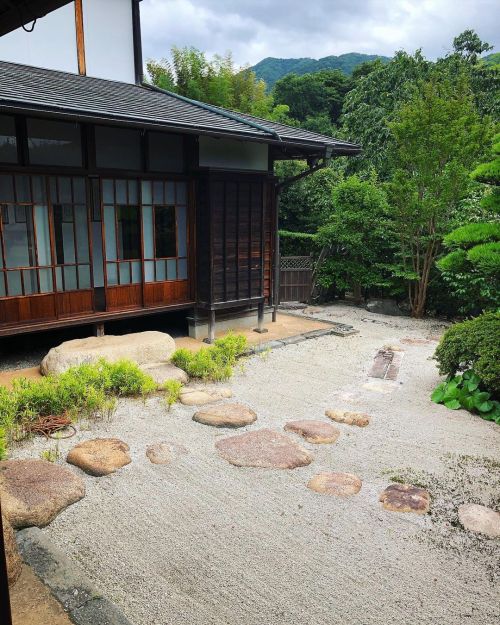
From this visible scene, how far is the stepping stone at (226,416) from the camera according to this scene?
19.1ft

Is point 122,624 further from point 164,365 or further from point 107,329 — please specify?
point 107,329

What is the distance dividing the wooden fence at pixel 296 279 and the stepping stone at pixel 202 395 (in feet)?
22.8

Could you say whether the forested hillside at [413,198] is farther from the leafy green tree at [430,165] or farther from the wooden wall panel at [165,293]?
the wooden wall panel at [165,293]

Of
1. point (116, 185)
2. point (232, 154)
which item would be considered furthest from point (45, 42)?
point (232, 154)

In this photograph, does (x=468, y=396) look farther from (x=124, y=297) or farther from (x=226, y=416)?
(x=124, y=297)

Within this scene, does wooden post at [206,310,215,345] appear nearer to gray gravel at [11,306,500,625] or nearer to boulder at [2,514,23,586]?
gray gravel at [11,306,500,625]

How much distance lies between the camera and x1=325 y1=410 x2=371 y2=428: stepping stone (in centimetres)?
598

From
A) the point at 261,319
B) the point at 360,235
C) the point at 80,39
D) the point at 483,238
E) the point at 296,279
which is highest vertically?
the point at 80,39

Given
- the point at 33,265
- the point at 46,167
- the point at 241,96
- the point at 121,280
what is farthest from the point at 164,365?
the point at 241,96

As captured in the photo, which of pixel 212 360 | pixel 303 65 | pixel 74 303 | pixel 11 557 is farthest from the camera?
pixel 303 65

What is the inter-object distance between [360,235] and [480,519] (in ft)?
30.7

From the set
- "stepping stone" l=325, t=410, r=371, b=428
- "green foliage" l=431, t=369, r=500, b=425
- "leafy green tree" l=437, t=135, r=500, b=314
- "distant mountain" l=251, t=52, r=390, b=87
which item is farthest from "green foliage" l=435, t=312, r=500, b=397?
"distant mountain" l=251, t=52, r=390, b=87

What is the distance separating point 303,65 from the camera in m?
61.3

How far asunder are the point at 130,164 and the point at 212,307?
9.19ft
